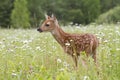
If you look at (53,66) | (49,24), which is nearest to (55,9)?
(49,24)

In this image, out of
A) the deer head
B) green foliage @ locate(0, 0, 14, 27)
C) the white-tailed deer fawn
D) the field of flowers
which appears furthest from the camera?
green foliage @ locate(0, 0, 14, 27)

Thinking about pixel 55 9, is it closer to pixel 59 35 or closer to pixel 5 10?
pixel 5 10

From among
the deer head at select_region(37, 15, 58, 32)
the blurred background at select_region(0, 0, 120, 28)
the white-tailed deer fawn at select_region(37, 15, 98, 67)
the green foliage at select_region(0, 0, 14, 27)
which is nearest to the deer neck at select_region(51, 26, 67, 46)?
the white-tailed deer fawn at select_region(37, 15, 98, 67)

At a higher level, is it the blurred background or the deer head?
the blurred background

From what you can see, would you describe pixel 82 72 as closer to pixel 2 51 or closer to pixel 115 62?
pixel 115 62

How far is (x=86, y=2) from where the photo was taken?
69.2 m

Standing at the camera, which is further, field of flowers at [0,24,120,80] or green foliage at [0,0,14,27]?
green foliage at [0,0,14,27]

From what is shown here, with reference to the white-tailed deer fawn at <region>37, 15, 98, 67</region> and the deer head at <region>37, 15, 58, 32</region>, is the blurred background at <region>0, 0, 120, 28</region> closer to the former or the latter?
the deer head at <region>37, 15, 58, 32</region>

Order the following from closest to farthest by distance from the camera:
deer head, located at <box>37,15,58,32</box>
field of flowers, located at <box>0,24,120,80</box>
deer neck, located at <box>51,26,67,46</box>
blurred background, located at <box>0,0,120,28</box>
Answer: field of flowers, located at <box>0,24,120,80</box> < deer neck, located at <box>51,26,67,46</box> < deer head, located at <box>37,15,58,32</box> < blurred background, located at <box>0,0,120,28</box>

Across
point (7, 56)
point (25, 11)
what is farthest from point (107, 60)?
point (25, 11)

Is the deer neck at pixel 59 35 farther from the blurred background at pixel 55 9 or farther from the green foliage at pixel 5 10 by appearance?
the green foliage at pixel 5 10

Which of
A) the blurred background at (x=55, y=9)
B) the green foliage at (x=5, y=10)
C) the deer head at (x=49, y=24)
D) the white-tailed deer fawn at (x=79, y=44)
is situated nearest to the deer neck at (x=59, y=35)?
the white-tailed deer fawn at (x=79, y=44)

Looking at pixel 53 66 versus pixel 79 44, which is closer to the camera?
pixel 53 66

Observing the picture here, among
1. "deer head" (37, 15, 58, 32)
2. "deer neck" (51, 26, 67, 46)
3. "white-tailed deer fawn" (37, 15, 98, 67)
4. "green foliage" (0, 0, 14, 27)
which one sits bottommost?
"white-tailed deer fawn" (37, 15, 98, 67)
